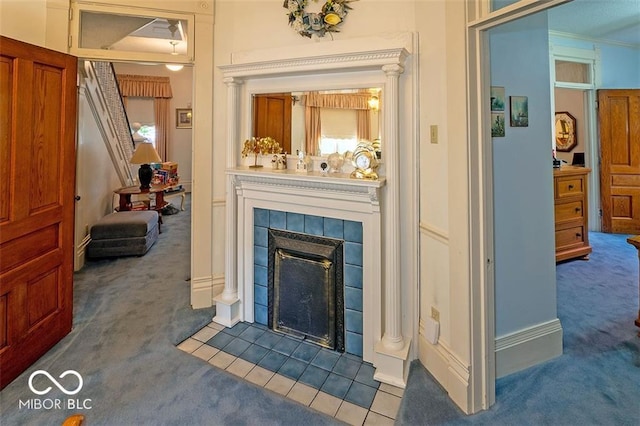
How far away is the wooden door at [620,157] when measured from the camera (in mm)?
4926

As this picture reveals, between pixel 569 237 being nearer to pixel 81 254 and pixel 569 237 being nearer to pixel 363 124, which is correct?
pixel 363 124

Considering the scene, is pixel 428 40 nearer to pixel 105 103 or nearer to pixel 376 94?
pixel 376 94

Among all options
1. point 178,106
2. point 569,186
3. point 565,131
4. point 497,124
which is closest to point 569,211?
point 569,186

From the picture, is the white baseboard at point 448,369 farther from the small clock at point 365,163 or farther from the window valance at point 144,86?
the window valance at point 144,86

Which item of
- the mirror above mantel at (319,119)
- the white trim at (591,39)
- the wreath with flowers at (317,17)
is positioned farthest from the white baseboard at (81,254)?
the white trim at (591,39)

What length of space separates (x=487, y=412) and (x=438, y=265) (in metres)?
0.79

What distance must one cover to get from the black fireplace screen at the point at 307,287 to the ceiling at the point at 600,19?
3.72m

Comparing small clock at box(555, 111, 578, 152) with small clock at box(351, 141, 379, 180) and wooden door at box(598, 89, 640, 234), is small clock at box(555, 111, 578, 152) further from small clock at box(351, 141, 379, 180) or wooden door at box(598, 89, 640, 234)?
small clock at box(351, 141, 379, 180)

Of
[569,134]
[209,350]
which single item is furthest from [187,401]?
[569,134]

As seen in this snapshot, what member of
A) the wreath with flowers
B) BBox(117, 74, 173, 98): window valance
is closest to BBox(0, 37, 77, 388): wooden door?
the wreath with flowers

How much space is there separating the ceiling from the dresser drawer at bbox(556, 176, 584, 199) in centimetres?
186

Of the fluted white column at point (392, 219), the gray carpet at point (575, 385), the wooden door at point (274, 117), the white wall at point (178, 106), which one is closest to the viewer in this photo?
the gray carpet at point (575, 385)

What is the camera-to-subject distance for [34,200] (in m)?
2.16

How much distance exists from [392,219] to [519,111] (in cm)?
101
